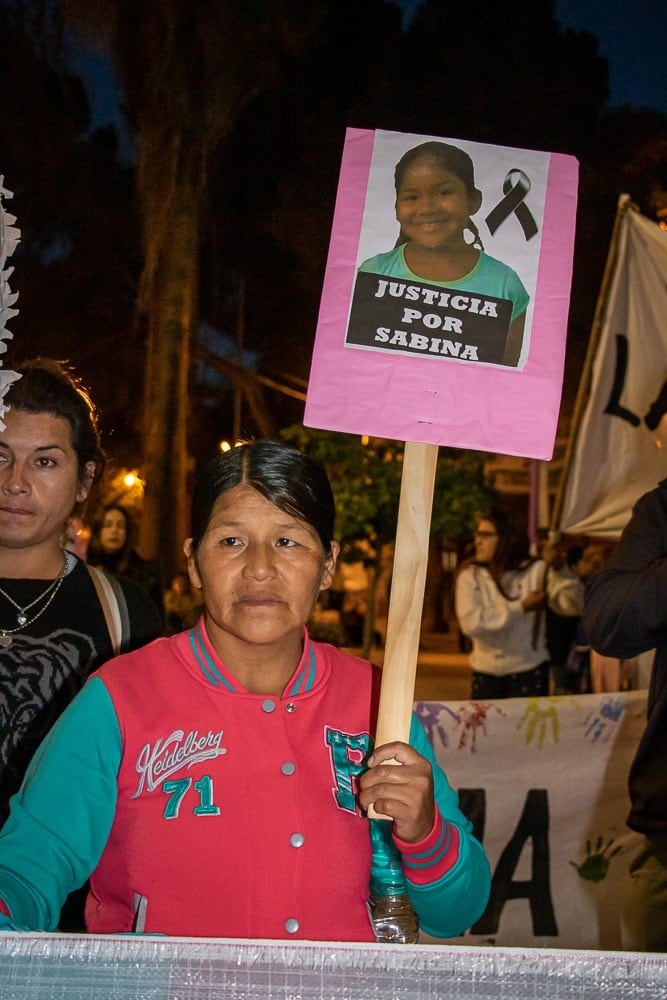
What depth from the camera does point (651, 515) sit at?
230 centimetres

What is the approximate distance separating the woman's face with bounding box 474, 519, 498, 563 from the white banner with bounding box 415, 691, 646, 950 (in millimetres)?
2081

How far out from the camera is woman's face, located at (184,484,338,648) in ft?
4.73

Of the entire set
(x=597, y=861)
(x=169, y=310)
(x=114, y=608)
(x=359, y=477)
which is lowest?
(x=597, y=861)

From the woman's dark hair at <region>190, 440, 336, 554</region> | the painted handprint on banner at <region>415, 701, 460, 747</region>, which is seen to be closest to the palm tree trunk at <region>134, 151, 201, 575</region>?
the painted handprint on banner at <region>415, 701, 460, 747</region>

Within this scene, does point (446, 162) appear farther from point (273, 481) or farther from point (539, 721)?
point (539, 721)

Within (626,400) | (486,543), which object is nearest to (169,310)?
(486,543)

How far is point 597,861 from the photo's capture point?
369 cm

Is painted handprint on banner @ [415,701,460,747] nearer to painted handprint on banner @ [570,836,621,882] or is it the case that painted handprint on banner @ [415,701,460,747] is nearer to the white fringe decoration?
painted handprint on banner @ [570,836,621,882]

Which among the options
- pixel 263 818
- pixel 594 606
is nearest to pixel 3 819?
pixel 263 818

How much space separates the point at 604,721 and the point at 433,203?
2919 mm

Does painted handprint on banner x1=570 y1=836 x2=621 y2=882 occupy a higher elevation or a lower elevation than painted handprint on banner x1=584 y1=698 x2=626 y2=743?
lower

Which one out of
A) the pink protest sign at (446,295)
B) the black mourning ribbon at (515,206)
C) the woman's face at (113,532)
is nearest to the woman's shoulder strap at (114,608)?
the pink protest sign at (446,295)

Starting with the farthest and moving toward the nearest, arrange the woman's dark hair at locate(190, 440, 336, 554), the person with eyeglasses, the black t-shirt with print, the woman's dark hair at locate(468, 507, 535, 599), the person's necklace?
the woman's dark hair at locate(468, 507, 535, 599) < the person with eyeglasses < the person's necklace < the black t-shirt with print < the woman's dark hair at locate(190, 440, 336, 554)

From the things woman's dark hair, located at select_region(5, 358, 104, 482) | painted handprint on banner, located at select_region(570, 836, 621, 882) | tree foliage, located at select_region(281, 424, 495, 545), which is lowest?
painted handprint on banner, located at select_region(570, 836, 621, 882)
